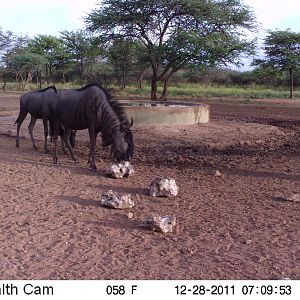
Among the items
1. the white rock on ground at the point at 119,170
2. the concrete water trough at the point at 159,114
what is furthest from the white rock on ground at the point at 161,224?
the concrete water trough at the point at 159,114

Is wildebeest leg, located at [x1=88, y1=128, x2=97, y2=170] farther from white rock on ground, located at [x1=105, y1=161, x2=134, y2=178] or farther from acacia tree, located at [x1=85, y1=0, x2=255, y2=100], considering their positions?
acacia tree, located at [x1=85, y1=0, x2=255, y2=100]

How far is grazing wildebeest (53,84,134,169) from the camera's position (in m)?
8.42

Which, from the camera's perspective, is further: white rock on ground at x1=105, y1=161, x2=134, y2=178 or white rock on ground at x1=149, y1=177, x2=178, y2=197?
white rock on ground at x1=105, y1=161, x2=134, y2=178

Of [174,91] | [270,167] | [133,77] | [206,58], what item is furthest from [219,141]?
[133,77]

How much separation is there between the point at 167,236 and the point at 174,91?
114ft

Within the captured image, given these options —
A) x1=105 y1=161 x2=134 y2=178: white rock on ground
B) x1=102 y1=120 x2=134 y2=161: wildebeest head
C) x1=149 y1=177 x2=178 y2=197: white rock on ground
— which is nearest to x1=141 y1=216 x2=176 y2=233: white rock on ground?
x1=149 y1=177 x2=178 y2=197: white rock on ground

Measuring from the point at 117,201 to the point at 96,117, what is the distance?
10.2 ft

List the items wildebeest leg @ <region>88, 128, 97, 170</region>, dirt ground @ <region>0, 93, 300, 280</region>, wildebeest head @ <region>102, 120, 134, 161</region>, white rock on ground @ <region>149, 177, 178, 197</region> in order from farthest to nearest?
1. wildebeest leg @ <region>88, 128, 97, 170</region>
2. wildebeest head @ <region>102, 120, 134, 161</region>
3. white rock on ground @ <region>149, 177, 178, 197</region>
4. dirt ground @ <region>0, 93, 300, 280</region>

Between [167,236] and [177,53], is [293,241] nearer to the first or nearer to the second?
[167,236]

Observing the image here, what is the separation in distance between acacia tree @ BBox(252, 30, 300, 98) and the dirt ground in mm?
29343

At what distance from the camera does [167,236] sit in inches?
196

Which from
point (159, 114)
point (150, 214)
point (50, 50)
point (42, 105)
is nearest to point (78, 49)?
point (50, 50)

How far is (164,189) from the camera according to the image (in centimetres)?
659

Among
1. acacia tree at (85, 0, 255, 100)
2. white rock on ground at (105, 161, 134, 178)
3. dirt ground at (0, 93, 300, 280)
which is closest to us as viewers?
dirt ground at (0, 93, 300, 280)
